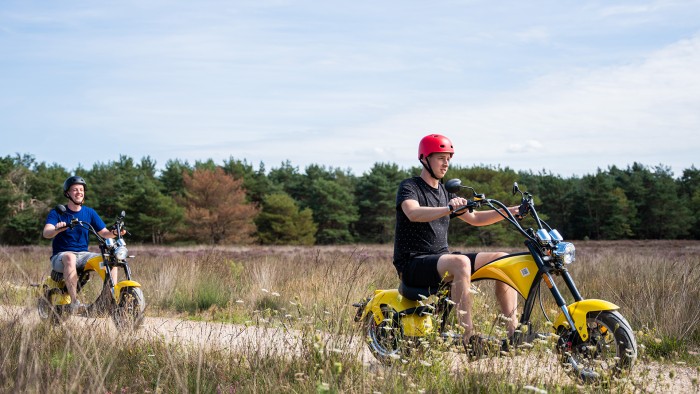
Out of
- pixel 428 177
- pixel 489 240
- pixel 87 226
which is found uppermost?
pixel 428 177

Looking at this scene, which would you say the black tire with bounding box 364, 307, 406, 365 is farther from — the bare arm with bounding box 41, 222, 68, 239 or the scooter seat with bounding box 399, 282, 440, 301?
the bare arm with bounding box 41, 222, 68, 239

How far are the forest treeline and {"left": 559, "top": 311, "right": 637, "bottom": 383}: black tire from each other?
161ft

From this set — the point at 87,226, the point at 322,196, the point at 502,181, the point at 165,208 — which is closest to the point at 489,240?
the point at 502,181

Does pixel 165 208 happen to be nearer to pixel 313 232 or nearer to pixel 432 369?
pixel 313 232

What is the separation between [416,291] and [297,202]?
2330 inches

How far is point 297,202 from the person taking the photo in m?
64.4

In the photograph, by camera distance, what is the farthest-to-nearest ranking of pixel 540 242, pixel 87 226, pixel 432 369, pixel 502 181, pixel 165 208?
pixel 502 181
pixel 165 208
pixel 87 226
pixel 540 242
pixel 432 369

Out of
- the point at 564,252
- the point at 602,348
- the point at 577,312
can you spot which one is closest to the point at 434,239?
the point at 564,252

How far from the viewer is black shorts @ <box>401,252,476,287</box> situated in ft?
17.7

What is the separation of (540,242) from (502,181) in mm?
65800

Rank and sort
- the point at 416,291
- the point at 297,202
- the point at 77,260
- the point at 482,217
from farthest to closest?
the point at 297,202 → the point at 77,260 → the point at 482,217 → the point at 416,291

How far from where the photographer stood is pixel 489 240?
5906 cm

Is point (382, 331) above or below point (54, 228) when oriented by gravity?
below

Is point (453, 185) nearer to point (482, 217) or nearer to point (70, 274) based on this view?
point (482, 217)
